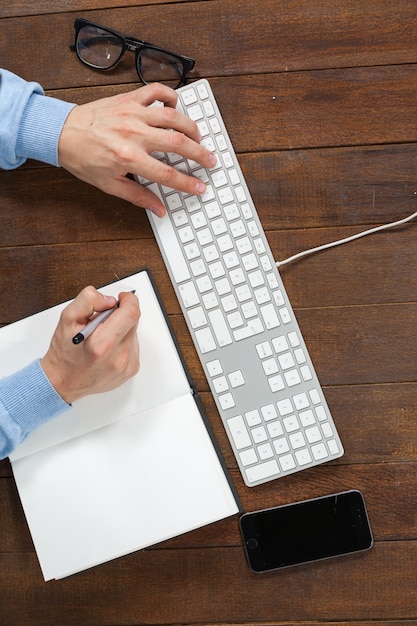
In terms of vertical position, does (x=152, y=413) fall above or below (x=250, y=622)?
above

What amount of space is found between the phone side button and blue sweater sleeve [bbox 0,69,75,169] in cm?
50

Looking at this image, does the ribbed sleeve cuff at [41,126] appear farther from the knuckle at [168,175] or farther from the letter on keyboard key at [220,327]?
the letter on keyboard key at [220,327]

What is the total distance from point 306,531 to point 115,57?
716 mm

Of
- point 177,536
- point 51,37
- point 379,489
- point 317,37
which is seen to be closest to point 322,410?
point 379,489

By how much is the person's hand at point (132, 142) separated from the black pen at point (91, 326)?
169mm

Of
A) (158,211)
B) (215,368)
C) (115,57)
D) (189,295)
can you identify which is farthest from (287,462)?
(115,57)

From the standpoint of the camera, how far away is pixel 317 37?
36.9 inches

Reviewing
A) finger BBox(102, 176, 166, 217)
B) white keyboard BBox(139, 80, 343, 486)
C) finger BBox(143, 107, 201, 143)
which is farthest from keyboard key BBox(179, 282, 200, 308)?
finger BBox(143, 107, 201, 143)

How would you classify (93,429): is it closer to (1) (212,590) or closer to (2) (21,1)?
(1) (212,590)

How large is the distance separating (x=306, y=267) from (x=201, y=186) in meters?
0.18

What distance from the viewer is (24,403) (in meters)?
0.87

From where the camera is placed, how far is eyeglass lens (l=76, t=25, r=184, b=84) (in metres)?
0.94

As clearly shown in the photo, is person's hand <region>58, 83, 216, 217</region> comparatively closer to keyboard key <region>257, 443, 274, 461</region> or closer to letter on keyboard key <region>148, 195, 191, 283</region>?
letter on keyboard key <region>148, 195, 191, 283</region>

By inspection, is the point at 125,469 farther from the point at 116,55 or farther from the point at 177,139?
the point at 116,55
